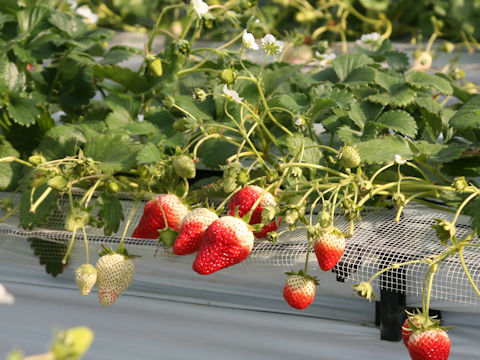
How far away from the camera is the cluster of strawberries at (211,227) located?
79 cm

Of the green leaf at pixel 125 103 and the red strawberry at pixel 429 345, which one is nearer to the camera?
the red strawberry at pixel 429 345

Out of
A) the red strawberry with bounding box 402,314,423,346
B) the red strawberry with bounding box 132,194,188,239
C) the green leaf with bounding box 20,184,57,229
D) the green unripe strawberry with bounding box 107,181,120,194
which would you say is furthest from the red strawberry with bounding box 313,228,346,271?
the green leaf with bounding box 20,184,57,229

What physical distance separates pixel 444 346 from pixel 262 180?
1.05ft

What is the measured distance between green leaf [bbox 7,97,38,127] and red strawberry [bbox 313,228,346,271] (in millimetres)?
563

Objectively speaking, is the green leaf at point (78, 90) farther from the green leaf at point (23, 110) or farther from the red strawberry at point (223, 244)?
the red strawberry at point (223, 244)

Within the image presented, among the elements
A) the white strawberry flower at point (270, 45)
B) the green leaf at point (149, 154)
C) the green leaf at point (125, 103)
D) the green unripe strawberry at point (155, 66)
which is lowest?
the green leaf at point (125, 103)

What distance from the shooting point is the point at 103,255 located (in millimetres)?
894

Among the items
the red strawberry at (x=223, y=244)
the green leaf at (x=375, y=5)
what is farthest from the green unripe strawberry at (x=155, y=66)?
the green leaf at (x=375, y=5)

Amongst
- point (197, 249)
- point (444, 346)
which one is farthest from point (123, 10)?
point (444, 346)

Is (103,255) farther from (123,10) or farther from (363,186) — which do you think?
(123,10)

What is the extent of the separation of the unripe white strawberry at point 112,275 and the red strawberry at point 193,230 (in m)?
0.07

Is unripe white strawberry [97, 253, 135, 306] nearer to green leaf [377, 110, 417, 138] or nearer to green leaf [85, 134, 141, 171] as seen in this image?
green leaf [85, 134, 141, 171]

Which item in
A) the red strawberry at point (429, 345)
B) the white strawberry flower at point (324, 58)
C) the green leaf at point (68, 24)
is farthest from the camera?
the white strawberry flower at point (324, 58)

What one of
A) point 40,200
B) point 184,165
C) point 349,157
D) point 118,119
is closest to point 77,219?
point 40,200
